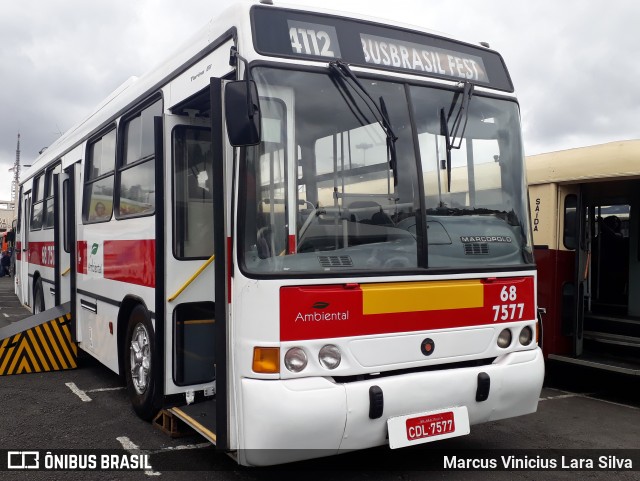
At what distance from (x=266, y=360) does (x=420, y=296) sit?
1.06m

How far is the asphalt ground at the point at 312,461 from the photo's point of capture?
14.5 feet

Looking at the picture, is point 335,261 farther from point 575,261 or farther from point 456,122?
point 575,261

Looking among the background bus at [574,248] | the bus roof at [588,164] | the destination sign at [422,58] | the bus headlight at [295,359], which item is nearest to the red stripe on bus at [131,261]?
the bus headlight at [295,359]

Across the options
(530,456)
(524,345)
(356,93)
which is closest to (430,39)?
(356,93)

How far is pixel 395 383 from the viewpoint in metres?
3.84

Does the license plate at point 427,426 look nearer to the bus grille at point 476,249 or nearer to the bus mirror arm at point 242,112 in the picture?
the bus grille at point 476,249

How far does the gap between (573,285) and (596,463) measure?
109 inches

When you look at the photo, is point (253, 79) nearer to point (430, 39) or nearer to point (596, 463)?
point (430, 39)

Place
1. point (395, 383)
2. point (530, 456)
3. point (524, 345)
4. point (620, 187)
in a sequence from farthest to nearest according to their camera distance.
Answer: point (620, 187) → point (530, 456) → point (524, 345) → point (395, 383)

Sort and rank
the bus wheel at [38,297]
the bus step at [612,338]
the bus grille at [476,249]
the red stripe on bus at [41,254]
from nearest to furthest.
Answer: the bus grille at [476,249] < the bus step at [612,338] < the red stripe on bus at [41,254] < the bus wheel at [38,297]

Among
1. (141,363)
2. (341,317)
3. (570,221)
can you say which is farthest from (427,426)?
(570,221)

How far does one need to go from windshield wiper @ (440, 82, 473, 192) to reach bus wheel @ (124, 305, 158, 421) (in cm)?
266

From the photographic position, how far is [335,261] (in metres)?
3.84

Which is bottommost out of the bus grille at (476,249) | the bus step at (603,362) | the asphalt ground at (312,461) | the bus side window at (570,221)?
the asphalt ground at (312,461)
